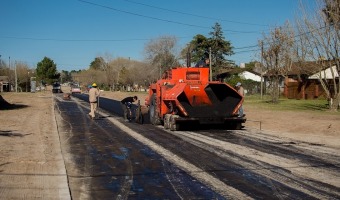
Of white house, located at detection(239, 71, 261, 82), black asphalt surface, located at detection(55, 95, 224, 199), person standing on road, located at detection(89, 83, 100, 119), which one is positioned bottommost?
black asphalt surface, located at detection(55, 95, 224, 199)

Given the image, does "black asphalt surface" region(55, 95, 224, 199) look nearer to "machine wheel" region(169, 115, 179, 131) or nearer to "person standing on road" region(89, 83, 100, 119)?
"machine wheel" region(169, 115, 179, 131)

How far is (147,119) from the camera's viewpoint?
20.8m

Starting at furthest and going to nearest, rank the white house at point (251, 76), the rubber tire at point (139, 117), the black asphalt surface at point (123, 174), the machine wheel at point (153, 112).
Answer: the white house at point (251, 76), the rubber tire at point (139, 117), the machine wheel at point (153, 112), the black asphalt surface at point (123, 174)

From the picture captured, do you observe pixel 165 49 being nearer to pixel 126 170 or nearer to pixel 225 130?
pixel 225 130

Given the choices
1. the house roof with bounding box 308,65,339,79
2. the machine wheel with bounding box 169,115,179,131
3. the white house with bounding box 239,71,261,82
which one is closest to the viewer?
the machine wheel with bounding box 169,115,179,131

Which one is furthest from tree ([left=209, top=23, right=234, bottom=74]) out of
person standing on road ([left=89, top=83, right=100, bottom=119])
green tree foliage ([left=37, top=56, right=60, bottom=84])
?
green tree foliage ([left=37, top=56, right=60, bottom=84])

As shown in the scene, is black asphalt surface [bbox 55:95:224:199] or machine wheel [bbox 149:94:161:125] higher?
machine wheel [bbox 149:94:161:125]

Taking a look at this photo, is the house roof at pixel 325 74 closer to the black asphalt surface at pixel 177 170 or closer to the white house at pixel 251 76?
the black asphalt surface at pixel 177 170

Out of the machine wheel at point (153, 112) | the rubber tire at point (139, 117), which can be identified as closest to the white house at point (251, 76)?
the rubber tire at point (139, 117)

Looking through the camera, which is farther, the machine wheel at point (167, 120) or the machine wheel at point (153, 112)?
the machine wheel at point (153, 112)

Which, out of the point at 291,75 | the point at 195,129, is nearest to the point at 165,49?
the point at 291,75

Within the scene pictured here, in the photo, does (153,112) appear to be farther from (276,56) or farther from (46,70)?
(46,70)

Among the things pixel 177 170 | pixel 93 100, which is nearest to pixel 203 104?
pixel 93 100

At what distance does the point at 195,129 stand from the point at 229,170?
8029mm
